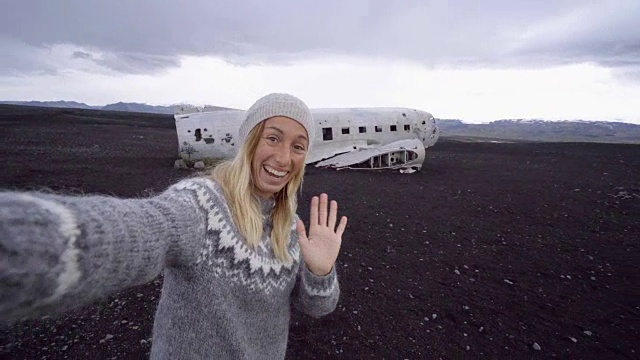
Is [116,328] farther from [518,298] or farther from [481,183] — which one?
[481,183]

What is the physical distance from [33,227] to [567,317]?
7.57 meters

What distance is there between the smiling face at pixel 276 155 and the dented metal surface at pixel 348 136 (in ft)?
49.8

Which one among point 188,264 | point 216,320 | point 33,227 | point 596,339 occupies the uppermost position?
point 33,227

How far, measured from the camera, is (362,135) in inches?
813

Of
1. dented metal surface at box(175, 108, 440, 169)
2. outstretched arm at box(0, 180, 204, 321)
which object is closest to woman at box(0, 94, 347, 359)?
outstretched arm at box(0, 180, 204, 321)

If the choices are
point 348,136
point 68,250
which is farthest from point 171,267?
point 348,136

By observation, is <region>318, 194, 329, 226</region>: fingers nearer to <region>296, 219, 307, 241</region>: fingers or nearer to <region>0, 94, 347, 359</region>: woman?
<region>0, 94, 347, 359</region>: woman

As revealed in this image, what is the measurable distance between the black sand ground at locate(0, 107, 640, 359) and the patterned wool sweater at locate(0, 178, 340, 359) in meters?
2.64

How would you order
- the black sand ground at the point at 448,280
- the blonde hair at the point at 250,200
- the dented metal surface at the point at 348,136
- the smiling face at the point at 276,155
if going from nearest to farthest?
the blonde hair at the point at 250,200 < the smiling face at the point at 276,155 < the black sand ground at the point at 448,280 < the dented metal surface at the point at 348,136

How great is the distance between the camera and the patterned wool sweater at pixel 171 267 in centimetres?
96

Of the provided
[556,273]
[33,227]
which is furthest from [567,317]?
[33,227]

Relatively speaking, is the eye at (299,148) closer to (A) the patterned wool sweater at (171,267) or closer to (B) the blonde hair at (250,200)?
(B) the blonde hair at (250,200)

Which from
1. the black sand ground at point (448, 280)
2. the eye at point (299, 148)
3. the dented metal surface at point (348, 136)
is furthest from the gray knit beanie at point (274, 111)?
the dented metal surface at point (348, 136)

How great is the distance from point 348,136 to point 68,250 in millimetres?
19719
